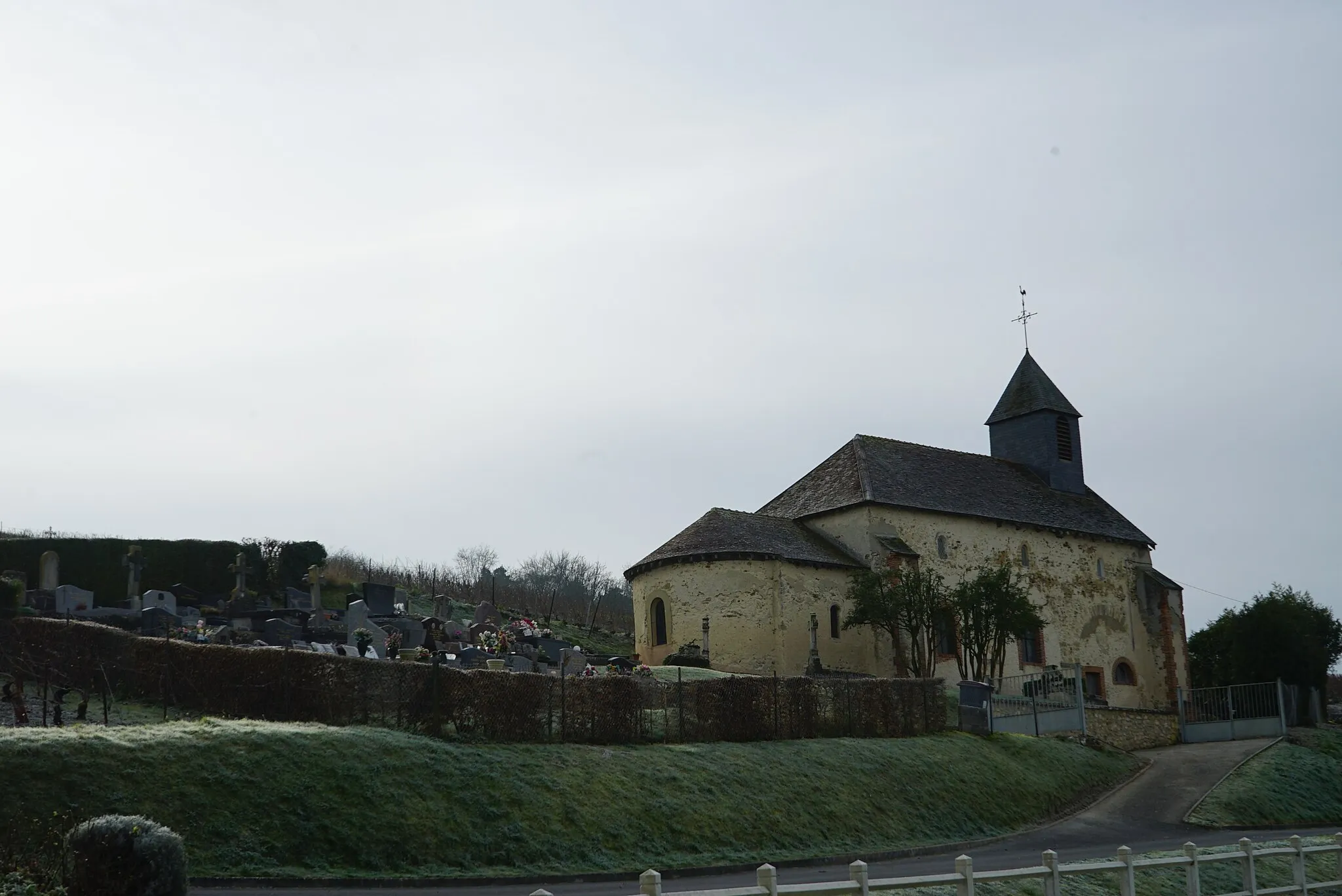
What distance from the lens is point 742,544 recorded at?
38.1 meters

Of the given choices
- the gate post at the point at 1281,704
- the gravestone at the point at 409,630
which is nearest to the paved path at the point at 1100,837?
the gate post at the point at 1281,704

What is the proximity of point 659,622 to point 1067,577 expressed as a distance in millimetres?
16314

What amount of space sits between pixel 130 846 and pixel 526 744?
390 inches

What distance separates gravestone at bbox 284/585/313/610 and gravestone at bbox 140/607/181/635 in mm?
5148

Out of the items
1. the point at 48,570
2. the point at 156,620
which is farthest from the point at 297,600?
the point at 156,620

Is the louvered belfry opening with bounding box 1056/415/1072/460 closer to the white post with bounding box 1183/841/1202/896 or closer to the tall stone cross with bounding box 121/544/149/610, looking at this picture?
the tall stone cross with bounding box 121/544/149/610

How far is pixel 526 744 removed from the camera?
2055 centimetres

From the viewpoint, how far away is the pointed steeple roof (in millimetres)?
50656

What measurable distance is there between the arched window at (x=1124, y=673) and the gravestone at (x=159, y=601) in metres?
33.1

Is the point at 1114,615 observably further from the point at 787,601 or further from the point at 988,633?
the point at 787,601

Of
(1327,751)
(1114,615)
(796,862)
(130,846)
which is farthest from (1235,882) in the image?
(1114,615)

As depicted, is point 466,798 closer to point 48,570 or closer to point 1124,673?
point 48,570

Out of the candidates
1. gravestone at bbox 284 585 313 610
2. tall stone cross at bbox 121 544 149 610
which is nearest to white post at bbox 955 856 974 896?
tall stone cross at bbox 121 544 149 610

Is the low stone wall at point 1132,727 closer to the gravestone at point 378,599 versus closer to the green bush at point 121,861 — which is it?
the gravestone at point 378,599
